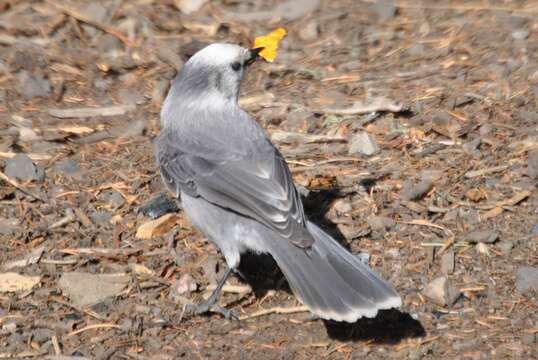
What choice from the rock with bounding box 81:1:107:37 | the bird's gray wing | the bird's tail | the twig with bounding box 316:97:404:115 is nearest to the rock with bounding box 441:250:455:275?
the bird's tail

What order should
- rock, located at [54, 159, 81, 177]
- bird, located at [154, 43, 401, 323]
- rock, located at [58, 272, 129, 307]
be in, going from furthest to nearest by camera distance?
1. rock, located at [54, 159, 81, 177]
2. rock, located at [58, 272, 129, 307]
3. bird, located at [154, 43, 401, 323]

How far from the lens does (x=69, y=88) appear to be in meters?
8.70

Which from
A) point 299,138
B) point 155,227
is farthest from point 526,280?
point 155,227

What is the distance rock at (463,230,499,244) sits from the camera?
6672 mm

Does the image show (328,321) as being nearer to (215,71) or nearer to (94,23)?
(215,71)

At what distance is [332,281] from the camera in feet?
19.6

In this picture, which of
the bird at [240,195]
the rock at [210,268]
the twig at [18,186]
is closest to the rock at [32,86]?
the twig at [18,186]

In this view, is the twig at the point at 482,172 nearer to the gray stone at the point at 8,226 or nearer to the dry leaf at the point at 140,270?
the dry leaf at the point at 140,270

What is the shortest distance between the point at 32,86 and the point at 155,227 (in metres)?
2.26

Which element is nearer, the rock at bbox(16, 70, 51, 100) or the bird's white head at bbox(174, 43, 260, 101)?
the bird's white head at bbox(174, 43, 260, 101)

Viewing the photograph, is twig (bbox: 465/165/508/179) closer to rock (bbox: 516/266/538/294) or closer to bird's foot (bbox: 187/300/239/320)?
rock (bbox: 516/266/538/294)

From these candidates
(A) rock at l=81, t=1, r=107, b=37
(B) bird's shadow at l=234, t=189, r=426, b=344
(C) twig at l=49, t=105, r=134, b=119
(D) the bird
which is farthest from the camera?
(A) rock at l=81, t=1, r=107, b=37

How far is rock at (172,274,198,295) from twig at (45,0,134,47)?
3314 mm

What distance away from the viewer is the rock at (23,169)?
740cm
